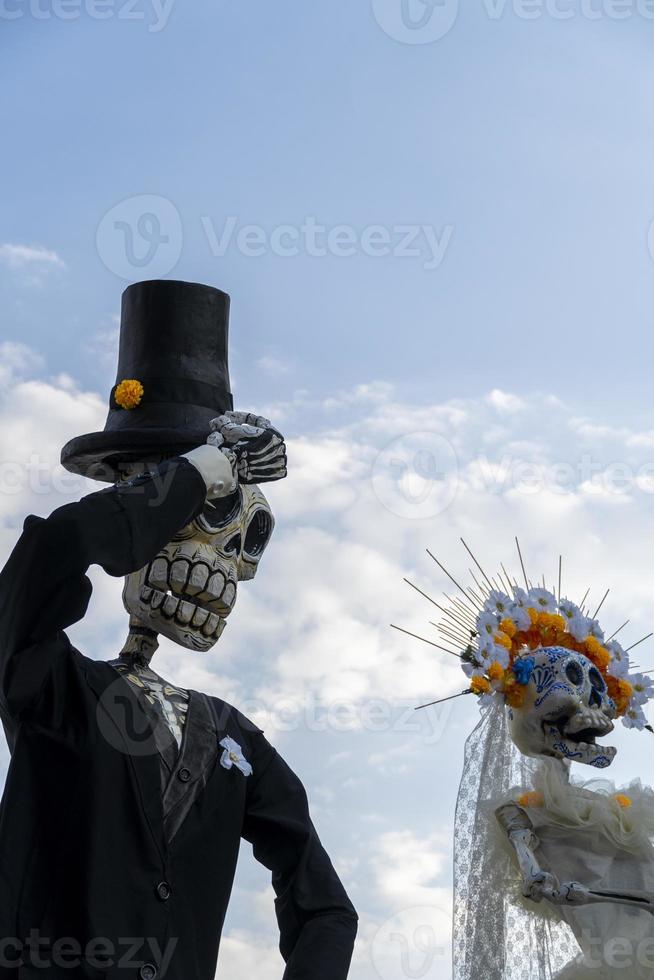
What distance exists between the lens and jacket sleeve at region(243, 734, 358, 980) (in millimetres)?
4438

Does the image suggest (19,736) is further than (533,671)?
No

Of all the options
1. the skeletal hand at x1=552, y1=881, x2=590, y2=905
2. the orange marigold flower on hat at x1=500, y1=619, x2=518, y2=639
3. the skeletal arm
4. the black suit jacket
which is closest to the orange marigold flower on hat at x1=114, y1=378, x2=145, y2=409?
the black suit jacket

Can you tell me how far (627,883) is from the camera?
543 cm

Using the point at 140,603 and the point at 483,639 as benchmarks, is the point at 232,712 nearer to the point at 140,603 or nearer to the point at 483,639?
the point at 140,603

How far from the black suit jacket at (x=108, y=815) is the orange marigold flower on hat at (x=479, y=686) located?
1381mm

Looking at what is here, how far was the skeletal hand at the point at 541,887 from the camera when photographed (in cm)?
526

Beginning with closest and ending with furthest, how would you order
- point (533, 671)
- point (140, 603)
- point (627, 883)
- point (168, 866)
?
point (168, 866)
point (140, 603)
point (627, 883)
point (533, 671)

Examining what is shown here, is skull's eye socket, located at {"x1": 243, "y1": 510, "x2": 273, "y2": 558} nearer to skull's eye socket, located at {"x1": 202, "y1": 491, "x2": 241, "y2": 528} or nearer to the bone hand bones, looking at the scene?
skull's eye socket, located at {"x1": 202, "y1": 491, "x2": 241, "y2": 528}

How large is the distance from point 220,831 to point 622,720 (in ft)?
7.39

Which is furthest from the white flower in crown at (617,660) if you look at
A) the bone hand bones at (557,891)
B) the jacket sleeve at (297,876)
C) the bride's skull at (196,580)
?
the bride's skull at (196,580)

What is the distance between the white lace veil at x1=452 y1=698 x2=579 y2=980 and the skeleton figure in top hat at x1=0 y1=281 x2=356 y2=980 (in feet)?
3.38

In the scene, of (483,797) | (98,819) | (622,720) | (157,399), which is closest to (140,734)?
(98,819)

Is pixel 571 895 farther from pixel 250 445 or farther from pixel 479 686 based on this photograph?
pixel 250 445

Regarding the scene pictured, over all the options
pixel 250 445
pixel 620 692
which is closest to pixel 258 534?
pixel 250 445
